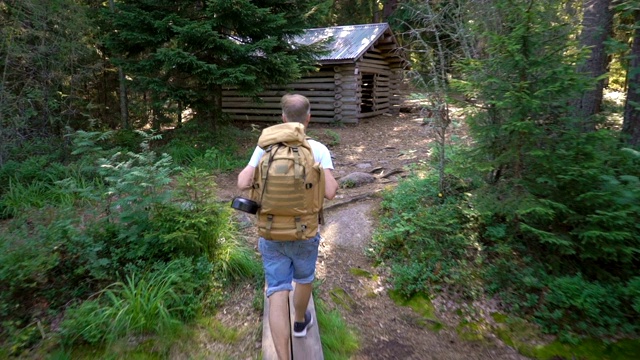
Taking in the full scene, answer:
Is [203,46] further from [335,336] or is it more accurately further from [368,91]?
[368,91]

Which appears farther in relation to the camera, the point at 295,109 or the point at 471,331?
the point at 471,331

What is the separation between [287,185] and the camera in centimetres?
252

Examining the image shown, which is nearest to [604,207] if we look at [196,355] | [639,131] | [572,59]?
[639,131]

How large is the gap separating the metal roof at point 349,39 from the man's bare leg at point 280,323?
12596mm

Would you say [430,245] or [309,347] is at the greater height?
[430,245]

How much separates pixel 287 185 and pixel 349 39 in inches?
593

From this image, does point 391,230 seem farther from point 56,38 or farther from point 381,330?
point 56,38

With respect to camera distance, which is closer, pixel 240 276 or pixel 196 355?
pixel 196 355

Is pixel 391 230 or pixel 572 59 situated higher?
pixel 572 59

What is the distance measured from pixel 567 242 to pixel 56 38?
34.4 ft

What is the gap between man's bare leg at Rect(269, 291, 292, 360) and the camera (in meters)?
2.70

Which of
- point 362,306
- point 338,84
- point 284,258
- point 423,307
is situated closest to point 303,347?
point 284,258

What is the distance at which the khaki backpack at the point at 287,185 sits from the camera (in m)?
2.53

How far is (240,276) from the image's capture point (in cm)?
429
